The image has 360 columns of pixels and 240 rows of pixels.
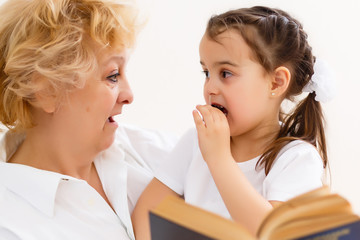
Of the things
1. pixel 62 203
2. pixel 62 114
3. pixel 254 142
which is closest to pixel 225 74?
pixel 254 142

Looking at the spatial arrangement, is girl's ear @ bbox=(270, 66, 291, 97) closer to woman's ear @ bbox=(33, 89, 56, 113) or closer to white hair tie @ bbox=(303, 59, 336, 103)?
white hair tie @ bbox=(303, 59, 336, 103)

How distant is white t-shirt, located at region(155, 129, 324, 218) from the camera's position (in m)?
1.36

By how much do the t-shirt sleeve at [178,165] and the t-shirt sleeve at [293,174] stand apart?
1.11ft

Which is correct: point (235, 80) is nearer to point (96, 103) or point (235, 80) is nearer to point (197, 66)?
point (96, 103)

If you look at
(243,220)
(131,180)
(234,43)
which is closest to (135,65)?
(131,180)

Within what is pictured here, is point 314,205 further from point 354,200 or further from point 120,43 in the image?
point 354,200

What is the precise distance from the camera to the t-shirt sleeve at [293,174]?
4.41 ft

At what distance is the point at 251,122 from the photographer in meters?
1.51

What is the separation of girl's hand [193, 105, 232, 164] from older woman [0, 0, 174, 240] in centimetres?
31

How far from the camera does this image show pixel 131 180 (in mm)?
1739

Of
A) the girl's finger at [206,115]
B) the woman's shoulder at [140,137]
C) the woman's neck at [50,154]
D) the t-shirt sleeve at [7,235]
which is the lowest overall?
the t-shirt sleeve at [7,235]

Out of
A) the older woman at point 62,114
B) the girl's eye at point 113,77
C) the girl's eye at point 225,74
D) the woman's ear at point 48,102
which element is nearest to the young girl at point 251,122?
the girl's eye at point 225,74

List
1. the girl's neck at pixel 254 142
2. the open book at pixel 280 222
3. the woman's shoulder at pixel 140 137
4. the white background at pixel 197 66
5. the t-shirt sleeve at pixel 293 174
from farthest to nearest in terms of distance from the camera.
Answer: the white background at pixel 197 66, the woman's shoulder at pixel 140 137, the girl's neck at pixel 254 142, the t-shirt sleeve at pixel 293 174, the open book at pixel 280 222

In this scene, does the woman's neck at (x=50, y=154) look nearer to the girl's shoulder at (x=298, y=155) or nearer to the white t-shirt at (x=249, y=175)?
the white t-shirt at (x=249, y=175)
